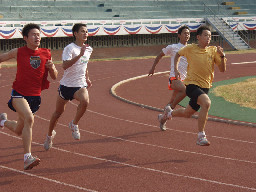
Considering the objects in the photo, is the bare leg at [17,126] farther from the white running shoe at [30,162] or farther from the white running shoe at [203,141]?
the white running shoe at [203,141]

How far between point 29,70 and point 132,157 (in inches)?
85.2

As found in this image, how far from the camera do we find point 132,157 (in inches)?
291

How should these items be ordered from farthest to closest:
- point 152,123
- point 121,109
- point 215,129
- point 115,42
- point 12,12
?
point 115,42 < point 12,12 < point 121,109 < point 152,123 < point 215,129

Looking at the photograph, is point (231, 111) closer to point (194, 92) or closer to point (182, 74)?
point (182, 74)

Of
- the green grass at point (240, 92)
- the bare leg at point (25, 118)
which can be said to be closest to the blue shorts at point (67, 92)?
the bare leg at point (25, 118)

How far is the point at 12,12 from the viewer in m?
35.1

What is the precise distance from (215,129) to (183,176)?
368 centimetres

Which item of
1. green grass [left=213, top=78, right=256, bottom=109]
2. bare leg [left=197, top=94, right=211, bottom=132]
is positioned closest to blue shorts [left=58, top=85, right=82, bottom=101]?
bare leg [left=197, top=94, right=211, bottom=132]

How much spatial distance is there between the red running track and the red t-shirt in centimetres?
117

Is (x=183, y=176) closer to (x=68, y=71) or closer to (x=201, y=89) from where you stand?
(x=201, y=89)

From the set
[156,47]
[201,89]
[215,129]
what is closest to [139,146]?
[201,89]

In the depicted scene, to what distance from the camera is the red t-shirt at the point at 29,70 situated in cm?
652

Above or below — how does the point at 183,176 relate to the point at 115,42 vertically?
above

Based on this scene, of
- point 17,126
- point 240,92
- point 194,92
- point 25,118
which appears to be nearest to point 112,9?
point 240,92
